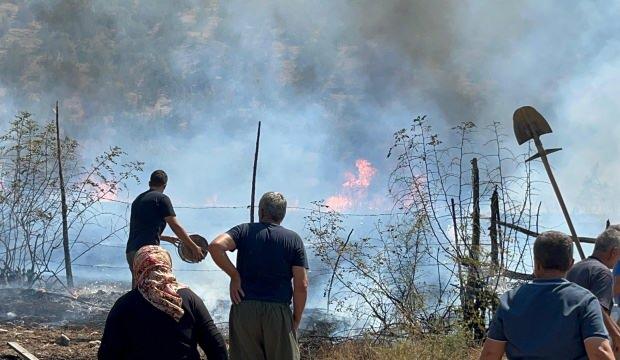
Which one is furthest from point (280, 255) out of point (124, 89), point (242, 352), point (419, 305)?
point (124, 89)

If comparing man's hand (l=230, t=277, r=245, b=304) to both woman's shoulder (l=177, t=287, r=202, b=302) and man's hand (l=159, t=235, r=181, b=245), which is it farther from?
man's hand (l=159, t=235, r=181, b=245)

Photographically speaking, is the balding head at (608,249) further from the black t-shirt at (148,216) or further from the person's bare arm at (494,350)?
the black t-shirt at (148,216)

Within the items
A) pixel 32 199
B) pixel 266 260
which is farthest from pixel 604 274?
pixel 32 199

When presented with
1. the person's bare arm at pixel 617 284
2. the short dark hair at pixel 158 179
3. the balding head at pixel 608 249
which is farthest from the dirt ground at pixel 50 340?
the balding head at pixel 608 249

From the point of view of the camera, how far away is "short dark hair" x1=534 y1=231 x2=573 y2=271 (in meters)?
3.19

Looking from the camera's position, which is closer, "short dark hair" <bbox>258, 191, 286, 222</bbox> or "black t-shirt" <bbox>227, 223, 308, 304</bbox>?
"black t-shirt" <bbox>227, 223, 308, 304</bbox>

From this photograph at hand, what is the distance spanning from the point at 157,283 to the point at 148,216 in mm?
3719

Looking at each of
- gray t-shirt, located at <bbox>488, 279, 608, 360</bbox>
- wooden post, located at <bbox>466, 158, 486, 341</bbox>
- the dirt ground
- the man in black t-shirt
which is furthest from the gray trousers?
the dirt ground

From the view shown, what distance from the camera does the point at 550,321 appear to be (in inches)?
122

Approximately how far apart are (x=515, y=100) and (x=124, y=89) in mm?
20079

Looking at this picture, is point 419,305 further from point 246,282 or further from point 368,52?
point 368,52

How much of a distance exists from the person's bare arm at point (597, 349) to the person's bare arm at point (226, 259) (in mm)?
2462

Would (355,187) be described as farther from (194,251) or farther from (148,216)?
(148,216)

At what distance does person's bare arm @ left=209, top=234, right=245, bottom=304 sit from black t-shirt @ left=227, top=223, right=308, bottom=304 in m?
0.03
